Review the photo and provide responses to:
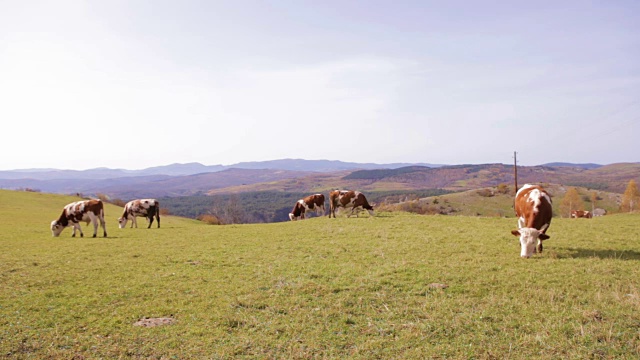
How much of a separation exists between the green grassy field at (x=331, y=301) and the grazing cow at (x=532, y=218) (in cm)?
51

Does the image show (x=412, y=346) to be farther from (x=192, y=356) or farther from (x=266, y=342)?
(x=192, y=356)

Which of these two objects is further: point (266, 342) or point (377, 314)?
point (377, 314)

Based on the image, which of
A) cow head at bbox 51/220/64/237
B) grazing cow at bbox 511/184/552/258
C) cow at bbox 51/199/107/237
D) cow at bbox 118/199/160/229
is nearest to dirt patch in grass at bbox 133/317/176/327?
grazing cow at bbox 511/184/552/258

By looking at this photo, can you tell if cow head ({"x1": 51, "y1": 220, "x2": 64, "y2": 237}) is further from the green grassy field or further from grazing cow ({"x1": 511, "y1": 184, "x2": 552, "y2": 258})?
grazing cow ({"x1": 511, "y1": 184, "x2": 552, "y2": 258})

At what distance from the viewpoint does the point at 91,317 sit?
7.86 meters

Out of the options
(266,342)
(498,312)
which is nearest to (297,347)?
(266,342)

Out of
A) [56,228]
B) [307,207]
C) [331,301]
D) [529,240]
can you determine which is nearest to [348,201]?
[307,207]

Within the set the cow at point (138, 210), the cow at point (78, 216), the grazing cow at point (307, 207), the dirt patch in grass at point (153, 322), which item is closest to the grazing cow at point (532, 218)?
the dirt patch in grass at point (153, 322)

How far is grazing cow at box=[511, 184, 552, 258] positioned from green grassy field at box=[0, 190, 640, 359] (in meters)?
0.51

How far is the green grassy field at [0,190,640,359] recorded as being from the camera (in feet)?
20.9

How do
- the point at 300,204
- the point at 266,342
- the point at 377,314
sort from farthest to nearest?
the point at 300,204 → the point at 377,314 → the point at 266,342

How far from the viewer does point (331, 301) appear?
28.1 ft

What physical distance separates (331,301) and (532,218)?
8.48 meters

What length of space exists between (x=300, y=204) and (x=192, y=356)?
2806 cm
